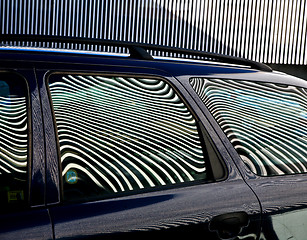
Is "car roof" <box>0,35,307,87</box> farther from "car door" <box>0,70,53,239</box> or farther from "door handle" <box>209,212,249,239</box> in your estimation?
"door handle" <box>209,212,249,239</box>

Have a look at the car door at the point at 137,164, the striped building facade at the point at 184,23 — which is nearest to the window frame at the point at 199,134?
the car door at the point at 137,164

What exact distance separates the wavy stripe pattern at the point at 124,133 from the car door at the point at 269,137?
163 millimetres

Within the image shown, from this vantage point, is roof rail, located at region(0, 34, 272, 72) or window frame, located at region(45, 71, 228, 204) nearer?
window frame, located at region(45, 71, 228, 204)

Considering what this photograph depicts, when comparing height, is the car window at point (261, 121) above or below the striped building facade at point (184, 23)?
below

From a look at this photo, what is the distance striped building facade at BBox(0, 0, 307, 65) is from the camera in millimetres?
11344

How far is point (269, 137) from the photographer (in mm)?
2002

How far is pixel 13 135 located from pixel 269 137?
3.46 feet

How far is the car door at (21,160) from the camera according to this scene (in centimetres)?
138

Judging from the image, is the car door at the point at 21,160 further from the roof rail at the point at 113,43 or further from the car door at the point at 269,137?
the car door at the point at 269,137

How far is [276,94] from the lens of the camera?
2139mm

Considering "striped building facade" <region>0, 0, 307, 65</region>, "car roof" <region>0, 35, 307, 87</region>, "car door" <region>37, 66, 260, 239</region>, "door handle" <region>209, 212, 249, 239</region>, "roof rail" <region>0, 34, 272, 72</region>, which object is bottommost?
"door handle" <region>209, 212, 249, 239</region>

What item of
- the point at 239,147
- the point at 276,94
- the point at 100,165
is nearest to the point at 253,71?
the point at 276,94

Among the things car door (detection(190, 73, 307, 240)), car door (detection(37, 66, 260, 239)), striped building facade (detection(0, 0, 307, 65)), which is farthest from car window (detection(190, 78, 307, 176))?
striped building facade (detection(0, 0, 307, 65))

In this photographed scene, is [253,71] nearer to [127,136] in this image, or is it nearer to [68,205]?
[127,136]
